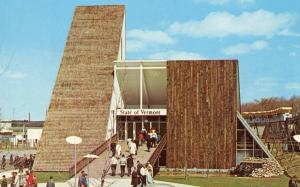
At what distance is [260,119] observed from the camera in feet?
196

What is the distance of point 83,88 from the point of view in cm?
4278

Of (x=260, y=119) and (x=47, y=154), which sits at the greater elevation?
(x=260, y=119)

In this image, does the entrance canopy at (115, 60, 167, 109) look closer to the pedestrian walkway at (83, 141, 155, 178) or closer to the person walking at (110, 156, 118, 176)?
the pedestrian walkway at (83, 141, 155, 178)

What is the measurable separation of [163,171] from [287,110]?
1889 cm

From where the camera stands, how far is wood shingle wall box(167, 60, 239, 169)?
3834 centimetres

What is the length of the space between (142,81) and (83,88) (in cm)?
549

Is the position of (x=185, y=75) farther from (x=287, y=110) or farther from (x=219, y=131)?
(x=287, y=110)

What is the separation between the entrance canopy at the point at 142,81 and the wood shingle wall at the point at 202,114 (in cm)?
431

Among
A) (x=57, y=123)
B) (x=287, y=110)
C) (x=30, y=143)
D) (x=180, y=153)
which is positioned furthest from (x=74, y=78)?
(x=30, y=143)

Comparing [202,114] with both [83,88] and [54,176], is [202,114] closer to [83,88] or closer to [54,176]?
[83,88]

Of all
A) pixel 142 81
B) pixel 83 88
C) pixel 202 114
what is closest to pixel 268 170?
pixel 202 114

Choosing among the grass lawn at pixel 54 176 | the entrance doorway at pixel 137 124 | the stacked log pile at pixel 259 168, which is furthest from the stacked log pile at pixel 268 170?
the grass lawn at pixel 54 176

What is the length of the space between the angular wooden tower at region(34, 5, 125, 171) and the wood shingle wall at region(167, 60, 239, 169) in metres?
5.33

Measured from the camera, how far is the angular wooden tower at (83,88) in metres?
38.6
